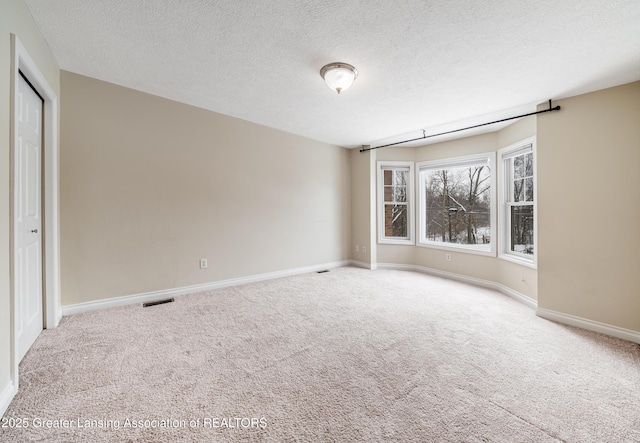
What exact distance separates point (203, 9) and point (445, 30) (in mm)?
1711

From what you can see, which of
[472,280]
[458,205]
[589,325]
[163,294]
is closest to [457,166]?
[458,205]

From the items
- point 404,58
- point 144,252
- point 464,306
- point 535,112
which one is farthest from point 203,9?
point 464,306

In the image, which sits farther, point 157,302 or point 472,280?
point 472,280

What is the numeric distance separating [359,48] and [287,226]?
2.95 m

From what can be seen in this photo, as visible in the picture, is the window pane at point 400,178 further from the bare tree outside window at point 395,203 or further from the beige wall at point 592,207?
the beige wall at point 592,207

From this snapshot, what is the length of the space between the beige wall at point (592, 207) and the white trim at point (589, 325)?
43 mm

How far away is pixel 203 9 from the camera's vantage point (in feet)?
5.78

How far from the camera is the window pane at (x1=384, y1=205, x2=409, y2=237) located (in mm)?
5242

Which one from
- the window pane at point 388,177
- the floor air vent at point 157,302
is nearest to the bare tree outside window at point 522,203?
the window pane at point 388,177

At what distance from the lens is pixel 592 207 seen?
259cm

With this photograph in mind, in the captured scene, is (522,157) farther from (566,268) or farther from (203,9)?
(203,9)

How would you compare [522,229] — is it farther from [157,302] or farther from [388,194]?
[157,302]

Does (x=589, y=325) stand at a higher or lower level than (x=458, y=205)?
lower

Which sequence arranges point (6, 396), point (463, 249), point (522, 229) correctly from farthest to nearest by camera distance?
point (463, 249), point (522, 229), point (6, 396)
